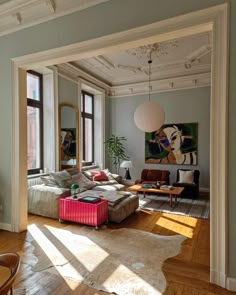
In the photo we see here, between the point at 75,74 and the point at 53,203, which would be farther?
the point at 75,74

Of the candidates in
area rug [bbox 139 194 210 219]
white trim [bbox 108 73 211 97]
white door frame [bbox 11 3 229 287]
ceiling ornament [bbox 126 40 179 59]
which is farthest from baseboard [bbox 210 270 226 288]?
white trim [bbox 108 73 211 97]

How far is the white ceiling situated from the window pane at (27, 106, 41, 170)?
188cm

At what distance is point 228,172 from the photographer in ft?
7.23

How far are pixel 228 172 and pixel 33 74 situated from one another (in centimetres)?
502

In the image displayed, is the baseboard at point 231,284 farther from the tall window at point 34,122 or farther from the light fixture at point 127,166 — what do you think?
the light fixture at point 127,166

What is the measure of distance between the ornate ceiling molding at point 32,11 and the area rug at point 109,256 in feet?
11.0

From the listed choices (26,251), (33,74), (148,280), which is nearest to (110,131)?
(33,74)

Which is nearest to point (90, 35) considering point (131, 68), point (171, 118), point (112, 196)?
point (112, 196)

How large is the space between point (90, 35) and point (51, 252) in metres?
2.97

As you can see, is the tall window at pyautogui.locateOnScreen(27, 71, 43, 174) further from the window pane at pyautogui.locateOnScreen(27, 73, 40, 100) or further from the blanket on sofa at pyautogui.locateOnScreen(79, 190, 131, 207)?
the blanket on sofa at pyautogui.locateOnScreen(79, 190, 131, 207)

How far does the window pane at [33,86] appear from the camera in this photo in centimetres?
529

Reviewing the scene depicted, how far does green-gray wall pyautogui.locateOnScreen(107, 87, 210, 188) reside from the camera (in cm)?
679

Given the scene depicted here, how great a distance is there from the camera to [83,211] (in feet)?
12.6

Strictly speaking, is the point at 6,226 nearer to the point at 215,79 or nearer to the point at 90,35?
the point at 90,35
